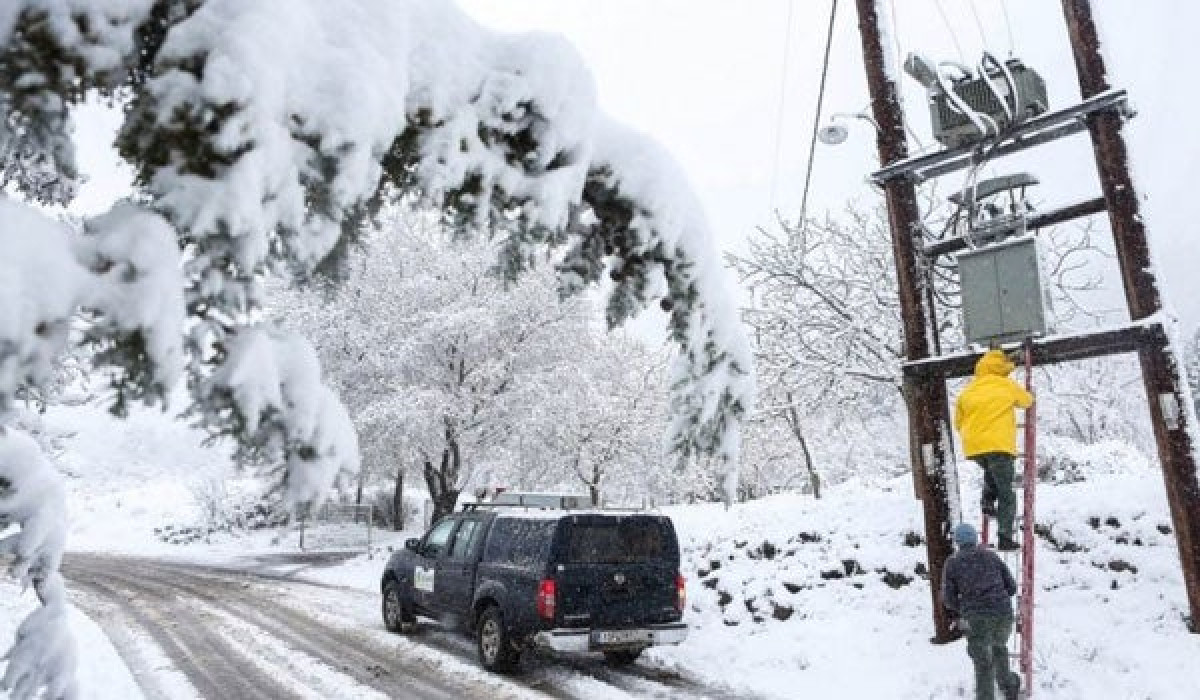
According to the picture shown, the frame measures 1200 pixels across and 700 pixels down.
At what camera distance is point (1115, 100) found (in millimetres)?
7738

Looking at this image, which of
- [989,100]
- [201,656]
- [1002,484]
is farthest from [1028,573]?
[201,656]

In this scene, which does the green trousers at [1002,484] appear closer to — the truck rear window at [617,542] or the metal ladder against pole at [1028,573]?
the metal ladder against pole at [1028,573]

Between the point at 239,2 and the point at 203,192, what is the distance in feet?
1.58

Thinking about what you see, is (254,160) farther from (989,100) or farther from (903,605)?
(903,605)

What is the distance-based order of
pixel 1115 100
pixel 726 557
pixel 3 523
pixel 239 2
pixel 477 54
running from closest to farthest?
1. pixel 239 2
2. pixel 477 54
3. pixel 3 523
4. pixel 1115 100
5. pixel 726 557

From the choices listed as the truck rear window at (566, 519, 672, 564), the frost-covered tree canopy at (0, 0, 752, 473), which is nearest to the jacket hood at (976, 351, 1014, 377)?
the truck rear window at (566, 519, 672, 564)

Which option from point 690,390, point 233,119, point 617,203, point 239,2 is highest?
point 239,2

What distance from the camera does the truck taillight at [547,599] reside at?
8602 mm

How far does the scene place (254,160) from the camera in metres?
1.60

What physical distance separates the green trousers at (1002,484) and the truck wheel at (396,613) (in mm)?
8148

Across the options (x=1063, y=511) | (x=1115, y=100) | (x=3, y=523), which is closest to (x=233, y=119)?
(x=3, y=523)

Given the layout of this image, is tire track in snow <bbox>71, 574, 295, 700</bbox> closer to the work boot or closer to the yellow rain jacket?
the work boot

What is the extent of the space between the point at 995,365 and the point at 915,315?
1670mm

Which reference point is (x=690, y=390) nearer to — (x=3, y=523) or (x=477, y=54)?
(x=477, y=54)
